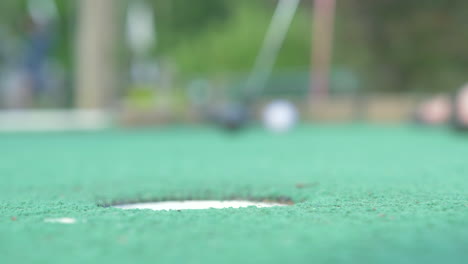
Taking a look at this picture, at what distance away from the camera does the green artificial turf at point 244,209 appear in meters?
1.56

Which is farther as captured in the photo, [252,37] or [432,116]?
[252,37]

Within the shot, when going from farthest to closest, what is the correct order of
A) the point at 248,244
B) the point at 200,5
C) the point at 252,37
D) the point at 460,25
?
the point at 200,5 → the point at 252,37 → the point at 460,25 → the point at 248,244

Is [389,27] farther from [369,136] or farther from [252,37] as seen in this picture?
[369,136]

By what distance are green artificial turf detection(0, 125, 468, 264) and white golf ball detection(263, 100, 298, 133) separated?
2.29 metres

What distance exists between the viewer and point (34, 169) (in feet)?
12.3

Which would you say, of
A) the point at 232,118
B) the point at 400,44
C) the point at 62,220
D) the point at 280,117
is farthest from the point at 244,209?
the point at 400,44

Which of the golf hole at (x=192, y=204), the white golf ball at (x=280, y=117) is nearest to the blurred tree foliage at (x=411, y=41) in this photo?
the white golf ball at (x=280, y=117)

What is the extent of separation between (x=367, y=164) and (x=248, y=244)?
7.28 feet

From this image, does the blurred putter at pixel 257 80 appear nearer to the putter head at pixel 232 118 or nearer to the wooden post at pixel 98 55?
the putter head at pixel 232 118

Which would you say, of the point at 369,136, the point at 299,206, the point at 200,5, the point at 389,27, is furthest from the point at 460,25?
the point at 299,206

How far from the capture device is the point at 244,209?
82.2 inches

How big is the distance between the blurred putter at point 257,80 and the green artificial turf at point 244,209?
1.59 m

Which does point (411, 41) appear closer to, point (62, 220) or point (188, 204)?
point (188, 204)

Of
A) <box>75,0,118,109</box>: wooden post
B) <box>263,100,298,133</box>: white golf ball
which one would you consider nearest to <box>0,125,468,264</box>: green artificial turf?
<box>263,100,298,133</box>: white golf ball
